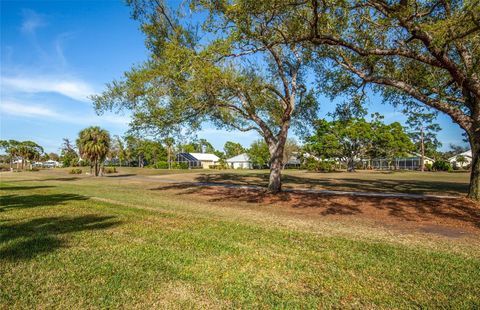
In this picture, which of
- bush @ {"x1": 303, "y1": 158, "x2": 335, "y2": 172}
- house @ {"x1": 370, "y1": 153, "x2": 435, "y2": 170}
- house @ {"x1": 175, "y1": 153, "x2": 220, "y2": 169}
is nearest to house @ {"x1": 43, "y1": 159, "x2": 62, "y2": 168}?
house @ {"x1": 175, "y1": 153, "x2": 220, "y2": 169}

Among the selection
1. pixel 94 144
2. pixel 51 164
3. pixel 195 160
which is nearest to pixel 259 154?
pixel 195 160

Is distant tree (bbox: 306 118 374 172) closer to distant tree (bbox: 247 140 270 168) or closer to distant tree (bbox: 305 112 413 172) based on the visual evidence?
distant tree (bbox: 305 112 413 172)

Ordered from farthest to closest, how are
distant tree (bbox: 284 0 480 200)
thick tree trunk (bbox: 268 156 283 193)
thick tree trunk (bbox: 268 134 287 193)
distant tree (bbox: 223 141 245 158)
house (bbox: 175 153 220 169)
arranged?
distant tree (bbox: 223 141 245 158) → house (bbox: 175 153 220 169) → thick tree trunk (bbox: 268 156 283 193) → thick tree trunk (bbox: 268 134 287 193) → distant tree (bbox: 284 0 480 200)

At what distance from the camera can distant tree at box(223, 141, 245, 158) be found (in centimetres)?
12081

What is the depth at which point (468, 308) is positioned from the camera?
12.8 feet

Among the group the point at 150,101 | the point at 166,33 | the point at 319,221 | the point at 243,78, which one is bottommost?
the point at 319,221

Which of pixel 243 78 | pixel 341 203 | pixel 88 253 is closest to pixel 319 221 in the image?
pixel 341 203

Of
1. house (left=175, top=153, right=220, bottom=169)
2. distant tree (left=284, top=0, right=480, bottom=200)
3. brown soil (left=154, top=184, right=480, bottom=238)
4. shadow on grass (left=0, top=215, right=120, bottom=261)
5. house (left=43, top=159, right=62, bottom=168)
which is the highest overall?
distant tree (left=284, top=0, right=480, bottom=200)

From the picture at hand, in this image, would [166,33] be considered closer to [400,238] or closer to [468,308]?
[400,238]

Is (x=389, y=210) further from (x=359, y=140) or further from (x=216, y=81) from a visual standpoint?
(x=359, y=140)

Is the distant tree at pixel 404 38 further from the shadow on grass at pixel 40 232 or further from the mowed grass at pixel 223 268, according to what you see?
the shadow on grass at pixel 40 232

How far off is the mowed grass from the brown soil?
2292 mm

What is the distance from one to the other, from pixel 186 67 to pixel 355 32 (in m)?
6.38

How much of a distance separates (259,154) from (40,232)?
8084 cm
